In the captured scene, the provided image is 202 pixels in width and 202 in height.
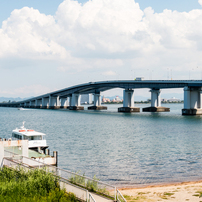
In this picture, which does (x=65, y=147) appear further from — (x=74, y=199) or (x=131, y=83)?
(x=131, y=83)

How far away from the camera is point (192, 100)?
13738 centimetres

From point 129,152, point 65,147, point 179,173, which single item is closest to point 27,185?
point 179,173

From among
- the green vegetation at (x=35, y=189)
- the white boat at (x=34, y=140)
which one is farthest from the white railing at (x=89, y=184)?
the white boat at (x=34, y=140)

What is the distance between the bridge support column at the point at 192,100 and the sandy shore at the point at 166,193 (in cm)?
11220

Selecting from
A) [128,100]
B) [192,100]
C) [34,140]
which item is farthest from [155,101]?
[34,140]

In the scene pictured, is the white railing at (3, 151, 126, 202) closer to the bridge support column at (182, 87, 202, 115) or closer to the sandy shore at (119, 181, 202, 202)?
the sandy shore at (119, 181, 202, 202)

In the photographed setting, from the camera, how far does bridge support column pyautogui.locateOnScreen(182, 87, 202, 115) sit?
137m

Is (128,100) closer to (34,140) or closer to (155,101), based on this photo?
(155,101)

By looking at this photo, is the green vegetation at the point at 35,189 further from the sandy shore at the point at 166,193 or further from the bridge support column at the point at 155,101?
the bridge support column at the point at 155,101

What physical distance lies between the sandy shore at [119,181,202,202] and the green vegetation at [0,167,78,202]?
587 centimetres

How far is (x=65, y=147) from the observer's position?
50594 mm

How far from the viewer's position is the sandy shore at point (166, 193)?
2295cm

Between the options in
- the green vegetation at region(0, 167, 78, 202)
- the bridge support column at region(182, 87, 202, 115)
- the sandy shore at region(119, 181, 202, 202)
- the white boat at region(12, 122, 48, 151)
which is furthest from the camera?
the bridge support column at region(182, 87, 202, 115)

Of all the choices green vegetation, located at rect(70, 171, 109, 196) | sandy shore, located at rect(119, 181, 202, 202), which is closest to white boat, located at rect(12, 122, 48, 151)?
sandy shore, located at rect(119, 181, 202, 202)
